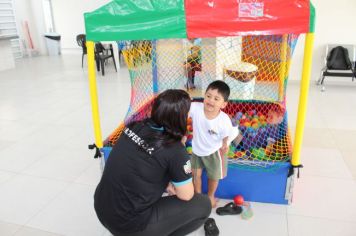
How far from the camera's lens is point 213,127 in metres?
1.91

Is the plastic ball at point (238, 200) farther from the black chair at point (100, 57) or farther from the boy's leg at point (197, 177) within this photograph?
the black chair at point (100, 57)

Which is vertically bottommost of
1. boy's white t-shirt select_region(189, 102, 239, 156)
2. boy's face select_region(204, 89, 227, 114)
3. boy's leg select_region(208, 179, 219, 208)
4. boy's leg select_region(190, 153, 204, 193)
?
boy's leg select_region(208, 179, 219, 208)

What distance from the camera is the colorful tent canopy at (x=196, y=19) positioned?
1.76 metres

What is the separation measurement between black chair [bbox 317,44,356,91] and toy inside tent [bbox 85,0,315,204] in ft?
7.26

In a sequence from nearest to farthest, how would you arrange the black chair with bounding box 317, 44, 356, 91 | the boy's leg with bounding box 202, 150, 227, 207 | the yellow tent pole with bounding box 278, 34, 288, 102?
the boy's leg with bounding box 202, 150, 227, 207, the yellow tent pole with bounding box 278, 34, 288, 102, the black chair with bounding box 317, 44, 356, 91

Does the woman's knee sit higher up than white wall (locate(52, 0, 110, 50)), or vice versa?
white wall (locate(52, 0, 110, 50))

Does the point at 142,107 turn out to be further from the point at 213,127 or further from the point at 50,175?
the point at 213,127

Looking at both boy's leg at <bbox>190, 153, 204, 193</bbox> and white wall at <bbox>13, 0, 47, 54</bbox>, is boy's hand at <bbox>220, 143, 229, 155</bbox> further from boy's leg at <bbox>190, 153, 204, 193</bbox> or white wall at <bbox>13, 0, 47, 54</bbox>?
white wall at <bbox>13, 0, 47, 54</bbox>

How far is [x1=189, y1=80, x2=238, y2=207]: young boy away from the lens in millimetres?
1883

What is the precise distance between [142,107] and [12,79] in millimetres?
4938

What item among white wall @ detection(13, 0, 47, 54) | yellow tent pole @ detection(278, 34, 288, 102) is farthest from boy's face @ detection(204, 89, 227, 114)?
white wall @ detection(13, 0, 47, 54)

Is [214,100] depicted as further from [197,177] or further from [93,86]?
[93,86]

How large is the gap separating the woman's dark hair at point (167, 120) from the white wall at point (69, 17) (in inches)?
394

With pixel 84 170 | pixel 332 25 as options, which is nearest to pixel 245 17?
pixel 84 170
